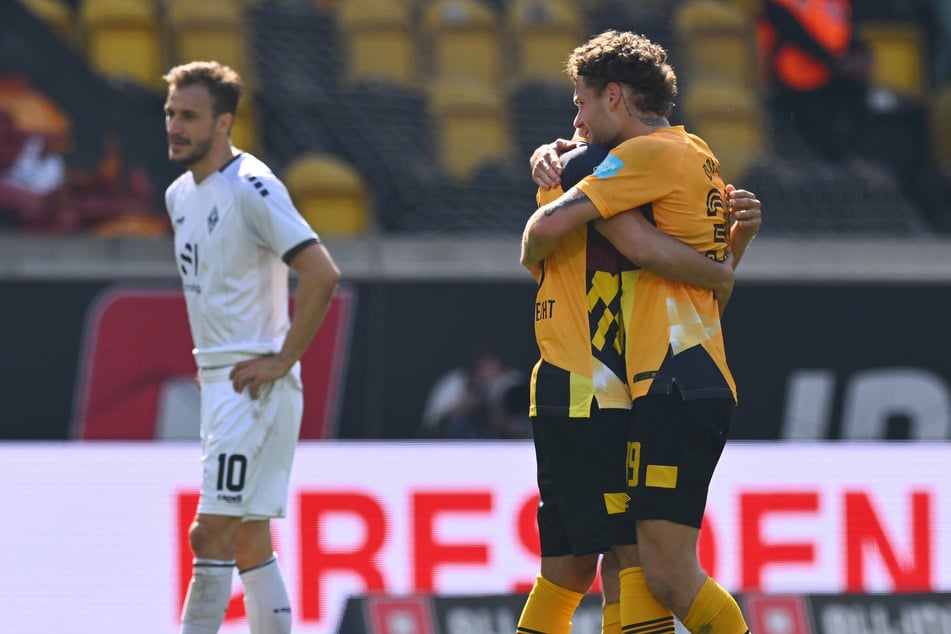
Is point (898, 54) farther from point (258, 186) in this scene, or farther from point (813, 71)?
point (258, 186)

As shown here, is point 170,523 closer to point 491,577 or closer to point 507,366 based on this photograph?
point 491,577

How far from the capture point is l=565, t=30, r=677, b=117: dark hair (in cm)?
337

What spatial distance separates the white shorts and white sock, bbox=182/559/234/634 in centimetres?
15

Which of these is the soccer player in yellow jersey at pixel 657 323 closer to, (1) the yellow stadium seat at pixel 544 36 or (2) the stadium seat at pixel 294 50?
(2) the stadium seat at pixel 294 50

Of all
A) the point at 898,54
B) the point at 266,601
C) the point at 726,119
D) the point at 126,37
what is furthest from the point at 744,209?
the point at 898,54

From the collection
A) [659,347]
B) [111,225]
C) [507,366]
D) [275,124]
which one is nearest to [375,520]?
[659,347]

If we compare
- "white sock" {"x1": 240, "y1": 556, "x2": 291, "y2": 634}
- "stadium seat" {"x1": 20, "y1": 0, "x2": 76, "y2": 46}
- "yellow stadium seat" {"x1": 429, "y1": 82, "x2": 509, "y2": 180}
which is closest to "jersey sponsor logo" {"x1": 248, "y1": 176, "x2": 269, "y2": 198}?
"white sock" {"x1": 240, "y1": 556, "x2": 291, "y2": 634}

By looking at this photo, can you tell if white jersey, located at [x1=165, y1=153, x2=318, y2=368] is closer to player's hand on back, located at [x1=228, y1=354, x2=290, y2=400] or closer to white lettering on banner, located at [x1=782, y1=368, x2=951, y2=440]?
player's hand on back, located at [x1=228, y1=354, x2=290, y2=400]

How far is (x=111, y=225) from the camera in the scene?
358 inches

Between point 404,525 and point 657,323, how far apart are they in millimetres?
2042

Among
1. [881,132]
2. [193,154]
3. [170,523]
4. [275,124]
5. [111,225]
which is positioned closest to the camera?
[193,154]

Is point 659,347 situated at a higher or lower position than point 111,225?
lower

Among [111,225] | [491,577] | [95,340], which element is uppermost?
[111,225]

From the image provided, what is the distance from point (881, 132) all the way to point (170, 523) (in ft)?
24.7
